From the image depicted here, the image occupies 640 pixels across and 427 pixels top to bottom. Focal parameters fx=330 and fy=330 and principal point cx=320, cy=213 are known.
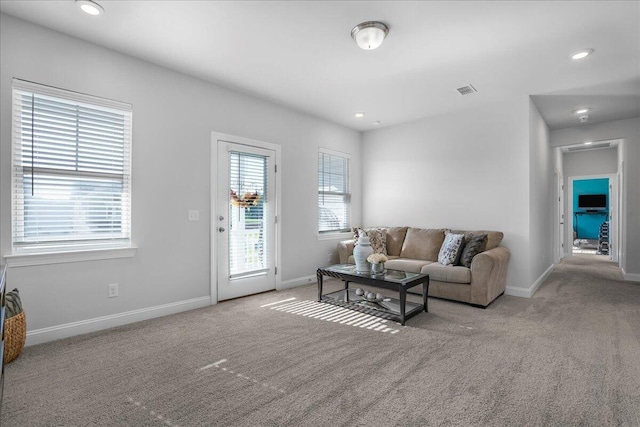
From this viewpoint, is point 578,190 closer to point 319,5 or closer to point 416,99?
point 416,99

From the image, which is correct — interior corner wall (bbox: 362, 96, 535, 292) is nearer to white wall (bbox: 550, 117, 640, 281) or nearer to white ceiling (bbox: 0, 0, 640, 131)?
white ceiling (bbox: 0, 0, 640, 131)

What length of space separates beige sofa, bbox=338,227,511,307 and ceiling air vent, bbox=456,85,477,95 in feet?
6.06

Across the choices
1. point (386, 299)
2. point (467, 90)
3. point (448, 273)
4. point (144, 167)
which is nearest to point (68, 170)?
point (144, 167)

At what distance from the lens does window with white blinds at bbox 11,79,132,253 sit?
2703 mm

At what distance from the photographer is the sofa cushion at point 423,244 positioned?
4789 millimetres

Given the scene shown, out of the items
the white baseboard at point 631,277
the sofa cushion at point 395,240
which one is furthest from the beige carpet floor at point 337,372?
the white baseboard at point 631,277

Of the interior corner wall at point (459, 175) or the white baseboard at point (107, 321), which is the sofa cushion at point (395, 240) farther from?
the white baseboard at point (107, 321)

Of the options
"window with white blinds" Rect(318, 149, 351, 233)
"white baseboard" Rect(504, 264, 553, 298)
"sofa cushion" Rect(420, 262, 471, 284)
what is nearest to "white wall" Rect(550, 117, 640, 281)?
"white baseboard" Rect(504, 264, 553, 298)

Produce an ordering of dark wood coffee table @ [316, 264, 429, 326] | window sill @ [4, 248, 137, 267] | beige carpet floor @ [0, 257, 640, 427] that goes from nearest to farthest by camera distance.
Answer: beige carpet floor @ [0, 257, 640, 427] → window sill @ [4, 248, 137, 267] → dark wood coffee table @ [316, 264, 429, 326]

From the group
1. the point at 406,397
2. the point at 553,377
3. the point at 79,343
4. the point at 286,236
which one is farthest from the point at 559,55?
the point at 79,343

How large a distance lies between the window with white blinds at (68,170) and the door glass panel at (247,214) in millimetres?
1219

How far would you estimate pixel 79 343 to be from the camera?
276 cm

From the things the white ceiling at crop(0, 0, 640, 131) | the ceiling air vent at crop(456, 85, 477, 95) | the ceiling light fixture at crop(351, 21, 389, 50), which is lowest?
the ceiling light fixture at crop(351, 21, 389, 50)

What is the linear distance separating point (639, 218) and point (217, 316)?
6.64 m
